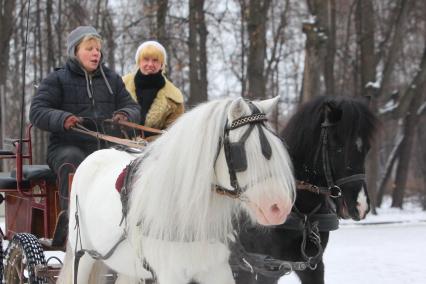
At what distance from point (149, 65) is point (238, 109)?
9.31ft

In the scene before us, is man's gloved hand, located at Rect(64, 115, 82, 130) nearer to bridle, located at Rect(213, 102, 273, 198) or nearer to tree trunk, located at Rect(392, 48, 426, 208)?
bridle, located at Rect(213, 102, 273, 198)

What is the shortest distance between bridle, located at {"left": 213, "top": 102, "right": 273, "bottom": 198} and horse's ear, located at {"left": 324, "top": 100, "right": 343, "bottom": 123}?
138 cm

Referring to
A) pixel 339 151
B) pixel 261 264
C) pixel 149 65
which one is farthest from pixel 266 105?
pixel 149 65

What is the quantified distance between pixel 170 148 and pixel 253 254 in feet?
3.28

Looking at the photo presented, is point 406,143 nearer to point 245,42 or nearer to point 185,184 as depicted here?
point 245,42

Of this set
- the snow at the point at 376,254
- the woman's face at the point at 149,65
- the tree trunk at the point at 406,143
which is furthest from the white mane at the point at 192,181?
the tree trunk at the point at 406,143

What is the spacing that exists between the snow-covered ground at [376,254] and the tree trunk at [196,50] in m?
5.11

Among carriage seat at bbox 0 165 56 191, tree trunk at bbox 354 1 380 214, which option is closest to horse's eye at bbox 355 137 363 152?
carriage seat at bbox 0 165 56 191

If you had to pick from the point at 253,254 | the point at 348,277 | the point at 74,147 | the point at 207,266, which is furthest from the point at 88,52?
the point at 348,277

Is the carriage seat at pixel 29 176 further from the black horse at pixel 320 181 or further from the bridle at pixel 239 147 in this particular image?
the bridle at pixel 239 147

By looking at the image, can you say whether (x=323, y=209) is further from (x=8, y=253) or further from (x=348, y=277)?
(x=348, y=277)

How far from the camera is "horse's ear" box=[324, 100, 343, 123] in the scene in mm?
4336

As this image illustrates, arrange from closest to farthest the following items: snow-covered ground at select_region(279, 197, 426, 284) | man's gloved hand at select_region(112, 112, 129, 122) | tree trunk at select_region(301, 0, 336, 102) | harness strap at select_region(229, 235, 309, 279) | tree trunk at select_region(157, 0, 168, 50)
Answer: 1. harness strap at select_region(229, 235, 309, 279)
2. man's gloved hand at select_region(112, 112, 129, 122)
3. snow-covered ground at select_region(279, 197, 426, 284)
4. tree trunk at select_region(301, 0, 336, 102)
5. tree trunk at select_region(157, 0, 168, 50)

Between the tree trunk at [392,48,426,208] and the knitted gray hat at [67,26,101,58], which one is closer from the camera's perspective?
the knitted gray hat at [67,26,101,58]
